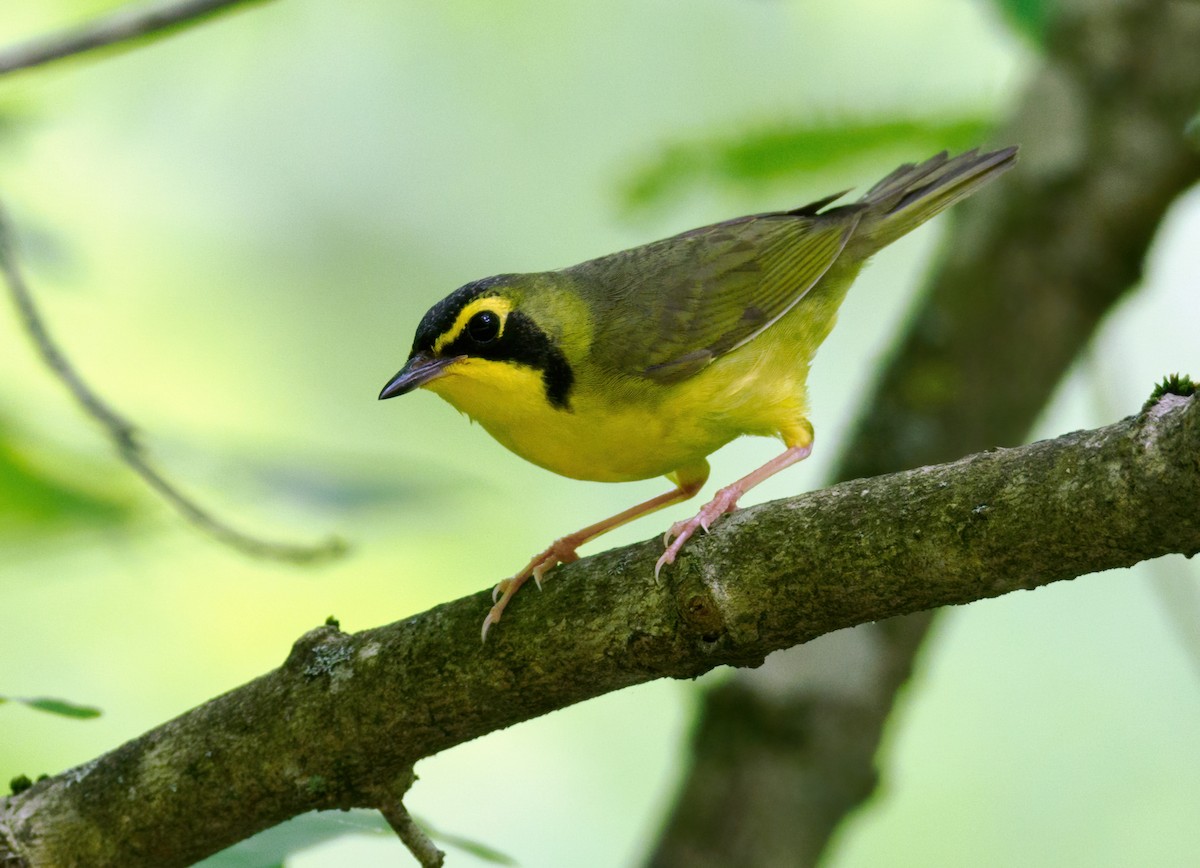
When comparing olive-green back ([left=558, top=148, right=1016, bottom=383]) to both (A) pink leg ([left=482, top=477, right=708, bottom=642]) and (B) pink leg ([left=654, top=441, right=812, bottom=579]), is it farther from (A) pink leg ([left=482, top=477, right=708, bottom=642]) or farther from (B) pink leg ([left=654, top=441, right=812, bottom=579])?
(A) pink leg ([left=482, top=477, right=708, bottom=642])

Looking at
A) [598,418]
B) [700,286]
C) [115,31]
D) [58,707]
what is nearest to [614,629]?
[58,707]

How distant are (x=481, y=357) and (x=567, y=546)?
30.8 inches

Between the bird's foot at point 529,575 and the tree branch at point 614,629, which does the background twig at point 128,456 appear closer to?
the bird's foot at point 529,575

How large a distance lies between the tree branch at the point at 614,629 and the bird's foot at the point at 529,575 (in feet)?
0.18

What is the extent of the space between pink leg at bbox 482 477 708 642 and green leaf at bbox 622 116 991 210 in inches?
48.5

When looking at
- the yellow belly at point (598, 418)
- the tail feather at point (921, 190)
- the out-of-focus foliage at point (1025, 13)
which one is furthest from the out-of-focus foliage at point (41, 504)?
the tail feather at point (921, 190)

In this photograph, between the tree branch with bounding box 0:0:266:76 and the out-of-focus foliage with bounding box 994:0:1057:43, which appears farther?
the out-of-focus foliage with bounding box 994:0:1057:43

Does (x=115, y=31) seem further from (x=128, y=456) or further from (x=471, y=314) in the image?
(x=471, y=314)

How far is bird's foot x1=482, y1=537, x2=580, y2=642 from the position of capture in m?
3.37

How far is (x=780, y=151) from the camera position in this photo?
195 inches

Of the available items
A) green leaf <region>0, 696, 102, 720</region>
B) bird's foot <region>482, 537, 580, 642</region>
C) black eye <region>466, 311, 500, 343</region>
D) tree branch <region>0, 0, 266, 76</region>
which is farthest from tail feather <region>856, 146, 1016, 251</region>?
green leaf <region>0, 696, 102, 720</region>

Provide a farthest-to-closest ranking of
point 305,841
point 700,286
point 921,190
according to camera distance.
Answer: point 921,190
point 700,286
point 305,841

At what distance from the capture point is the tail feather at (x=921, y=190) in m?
5.55

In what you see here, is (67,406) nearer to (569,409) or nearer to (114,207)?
(569,409)
